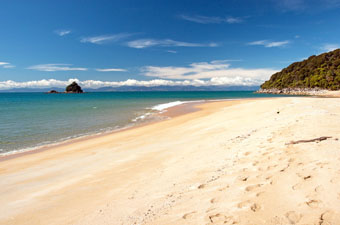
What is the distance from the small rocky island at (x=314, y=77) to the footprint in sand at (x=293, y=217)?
85100 millimetres

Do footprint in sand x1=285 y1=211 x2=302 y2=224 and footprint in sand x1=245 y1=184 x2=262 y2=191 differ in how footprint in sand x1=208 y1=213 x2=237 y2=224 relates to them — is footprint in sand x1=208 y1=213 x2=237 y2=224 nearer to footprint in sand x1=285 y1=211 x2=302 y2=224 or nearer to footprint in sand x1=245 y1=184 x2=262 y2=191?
Answer: footprint in sand x1=285 y1=211 x2=302 y2=224

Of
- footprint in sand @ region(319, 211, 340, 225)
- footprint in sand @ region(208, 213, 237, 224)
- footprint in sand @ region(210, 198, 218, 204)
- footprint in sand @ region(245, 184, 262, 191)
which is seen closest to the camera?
footprint in sand @ region(319, 211, 340, 225)

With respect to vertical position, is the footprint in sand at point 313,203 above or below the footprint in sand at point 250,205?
above

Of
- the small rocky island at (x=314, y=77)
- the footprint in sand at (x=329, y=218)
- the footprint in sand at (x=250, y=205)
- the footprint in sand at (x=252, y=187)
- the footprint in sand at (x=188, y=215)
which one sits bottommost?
the footprint in sand at (x=188, y=215)

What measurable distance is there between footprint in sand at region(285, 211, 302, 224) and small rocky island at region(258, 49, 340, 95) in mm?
85100

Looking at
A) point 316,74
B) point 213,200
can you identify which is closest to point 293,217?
point 213,200

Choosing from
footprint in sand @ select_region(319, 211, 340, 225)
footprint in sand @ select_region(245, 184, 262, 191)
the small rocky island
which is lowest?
footprint in sand @ select_region(245, 184, 262, 191)

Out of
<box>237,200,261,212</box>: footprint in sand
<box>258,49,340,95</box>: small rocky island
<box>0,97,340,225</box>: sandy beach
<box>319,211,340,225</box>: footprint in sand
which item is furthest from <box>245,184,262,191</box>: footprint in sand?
<box>258,49,340,95</box>: small rocky island

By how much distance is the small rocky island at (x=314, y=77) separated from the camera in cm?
7350

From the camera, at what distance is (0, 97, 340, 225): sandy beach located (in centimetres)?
341

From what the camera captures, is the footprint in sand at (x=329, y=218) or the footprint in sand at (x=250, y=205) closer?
the footprint in sand at (x=329, y=218)

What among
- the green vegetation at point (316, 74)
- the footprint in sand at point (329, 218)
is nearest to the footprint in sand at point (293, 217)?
the footprint in sand at point (329, 218)

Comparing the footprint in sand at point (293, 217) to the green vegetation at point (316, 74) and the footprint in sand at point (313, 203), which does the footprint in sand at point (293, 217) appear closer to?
the footprint in sand at point (313, 203)

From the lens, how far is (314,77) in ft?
270
